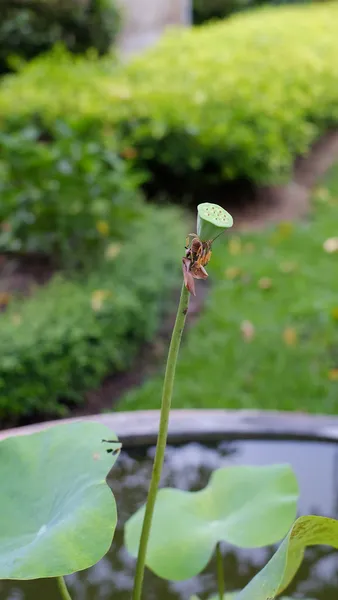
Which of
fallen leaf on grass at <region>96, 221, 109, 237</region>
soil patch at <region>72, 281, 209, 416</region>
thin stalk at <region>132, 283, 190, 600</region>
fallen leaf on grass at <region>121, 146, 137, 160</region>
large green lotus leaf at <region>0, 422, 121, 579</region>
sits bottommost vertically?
soil patch at <region>72, 281, 209, 416</region>

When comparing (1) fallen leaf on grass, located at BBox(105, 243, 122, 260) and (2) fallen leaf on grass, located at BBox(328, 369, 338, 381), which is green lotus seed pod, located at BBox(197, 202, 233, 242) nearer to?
(2) fallen leaf on grass, located at BBox(328, 369, 338, 381)

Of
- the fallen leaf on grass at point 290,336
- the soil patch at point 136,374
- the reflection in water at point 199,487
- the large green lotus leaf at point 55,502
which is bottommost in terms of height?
the soil patch at point 136,374

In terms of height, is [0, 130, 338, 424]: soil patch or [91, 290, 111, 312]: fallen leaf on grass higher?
[91, 290, 111, 312]: fallen leaf on grass

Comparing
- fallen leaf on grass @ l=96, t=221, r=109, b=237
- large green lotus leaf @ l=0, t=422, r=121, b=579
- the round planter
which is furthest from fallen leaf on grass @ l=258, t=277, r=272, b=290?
large green lotus leaf @ l=0, t=422, r=121, b=579

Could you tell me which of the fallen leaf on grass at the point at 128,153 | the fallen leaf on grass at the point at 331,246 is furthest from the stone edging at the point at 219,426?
the fallen leaf on grass at the point at 128,153

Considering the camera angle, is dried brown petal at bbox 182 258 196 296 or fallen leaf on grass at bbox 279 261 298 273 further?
fallen leaf on grass at bbox 279 261 298 273

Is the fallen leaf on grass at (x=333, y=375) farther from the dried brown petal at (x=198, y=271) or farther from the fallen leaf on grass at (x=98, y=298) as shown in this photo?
the dried brown petal at (x=198, y=271)

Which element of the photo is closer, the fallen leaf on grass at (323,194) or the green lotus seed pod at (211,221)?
the green lotus seed pod at (211,221)

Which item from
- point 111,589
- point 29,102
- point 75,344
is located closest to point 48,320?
point 75,344
